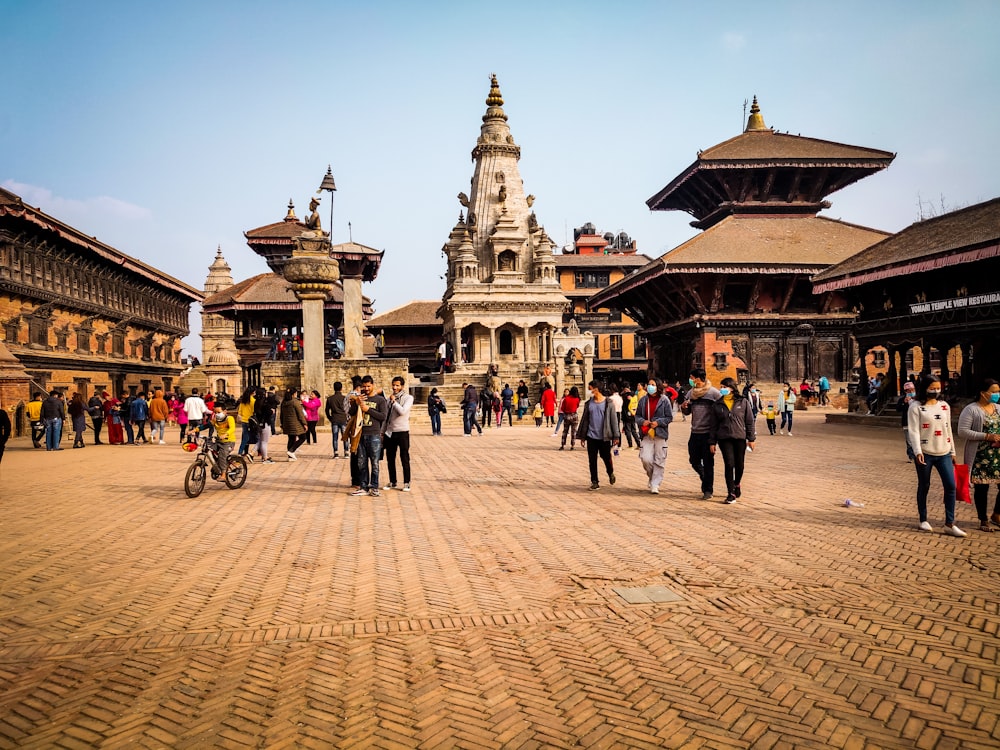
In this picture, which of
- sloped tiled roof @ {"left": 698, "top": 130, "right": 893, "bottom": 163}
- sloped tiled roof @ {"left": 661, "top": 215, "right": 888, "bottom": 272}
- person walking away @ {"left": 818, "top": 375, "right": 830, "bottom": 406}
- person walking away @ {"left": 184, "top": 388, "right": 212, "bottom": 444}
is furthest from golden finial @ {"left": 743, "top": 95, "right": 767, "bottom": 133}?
person walking away @ {"left": 184, "top": 388, "right": 212, "bottom": 444}

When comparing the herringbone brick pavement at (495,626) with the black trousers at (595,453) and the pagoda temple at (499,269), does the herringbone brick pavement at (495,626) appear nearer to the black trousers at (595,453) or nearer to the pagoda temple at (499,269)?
the black trousers at (595,453)

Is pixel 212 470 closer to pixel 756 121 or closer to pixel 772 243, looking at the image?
pixel 772 243

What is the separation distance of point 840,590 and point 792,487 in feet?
17.8

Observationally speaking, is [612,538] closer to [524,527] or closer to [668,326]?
[524,527]

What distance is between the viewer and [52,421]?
18.2 metres

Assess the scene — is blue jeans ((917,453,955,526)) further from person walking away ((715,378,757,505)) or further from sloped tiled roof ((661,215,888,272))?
sloped tiled roof ((661,215,888,272))

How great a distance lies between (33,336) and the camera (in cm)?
3005

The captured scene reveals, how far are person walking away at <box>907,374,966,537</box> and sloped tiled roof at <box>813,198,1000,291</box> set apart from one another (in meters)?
12.7

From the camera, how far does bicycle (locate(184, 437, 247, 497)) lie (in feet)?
32.8

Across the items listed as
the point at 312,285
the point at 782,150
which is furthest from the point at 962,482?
the point at 782,150

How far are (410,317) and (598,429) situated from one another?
A: 44.3 m

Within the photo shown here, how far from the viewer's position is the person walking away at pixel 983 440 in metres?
7.08

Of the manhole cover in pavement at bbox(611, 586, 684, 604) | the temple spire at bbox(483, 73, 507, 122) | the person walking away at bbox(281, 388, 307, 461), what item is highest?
the temple spire at bbox(483, 73, 507, 122)

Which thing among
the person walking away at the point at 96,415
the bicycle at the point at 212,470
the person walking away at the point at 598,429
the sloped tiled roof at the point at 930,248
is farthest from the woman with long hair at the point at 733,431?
the person walking away at the point at 96,415
